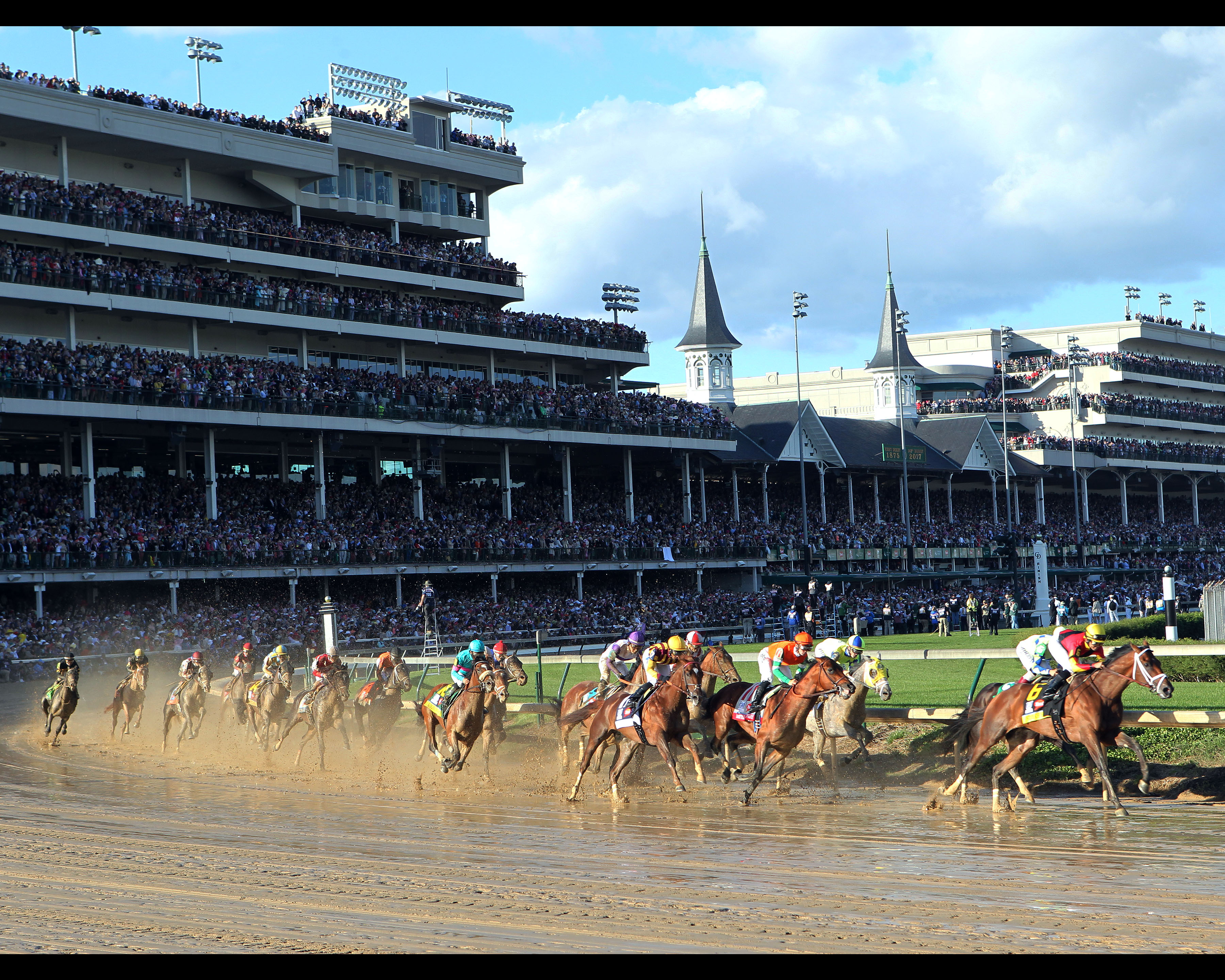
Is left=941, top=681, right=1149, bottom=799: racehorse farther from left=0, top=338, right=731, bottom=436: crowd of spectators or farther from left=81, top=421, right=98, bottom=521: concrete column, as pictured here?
left=0, top=338, right=731, bottom=436: crowd of spectators

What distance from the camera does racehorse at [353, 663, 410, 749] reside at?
57.7ft

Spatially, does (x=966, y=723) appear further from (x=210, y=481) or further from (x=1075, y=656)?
(x=210, y=481)

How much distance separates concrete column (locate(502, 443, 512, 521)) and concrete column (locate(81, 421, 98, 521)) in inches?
499

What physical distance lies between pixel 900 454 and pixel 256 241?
27.1 m

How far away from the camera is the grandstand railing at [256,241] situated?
36.0m

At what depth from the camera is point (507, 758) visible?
17.8 metres

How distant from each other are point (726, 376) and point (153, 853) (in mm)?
50856

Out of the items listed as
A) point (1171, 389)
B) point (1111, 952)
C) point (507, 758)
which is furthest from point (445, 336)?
point (1171, 389)

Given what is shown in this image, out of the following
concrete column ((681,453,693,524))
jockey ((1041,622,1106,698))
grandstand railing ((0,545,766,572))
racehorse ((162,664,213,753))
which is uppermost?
concrete column ((681,453,693,524))

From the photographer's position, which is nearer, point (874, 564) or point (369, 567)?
point (369, 567)

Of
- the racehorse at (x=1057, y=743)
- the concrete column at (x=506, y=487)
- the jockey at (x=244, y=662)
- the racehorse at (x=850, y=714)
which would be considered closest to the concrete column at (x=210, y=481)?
the concrete column at (x=506, y=487)

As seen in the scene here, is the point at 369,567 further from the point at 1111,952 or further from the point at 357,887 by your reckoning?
the point at 1111,952

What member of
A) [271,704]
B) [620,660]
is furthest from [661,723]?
[271,704]

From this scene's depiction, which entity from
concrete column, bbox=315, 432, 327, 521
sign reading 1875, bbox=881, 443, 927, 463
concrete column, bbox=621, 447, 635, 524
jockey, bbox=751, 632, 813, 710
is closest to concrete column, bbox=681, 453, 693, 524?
concrete column, bbox=621, 447, 635, 524
